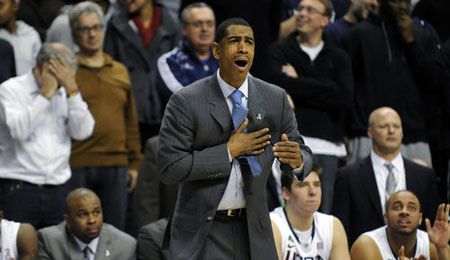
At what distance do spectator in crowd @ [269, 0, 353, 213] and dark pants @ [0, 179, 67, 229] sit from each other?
2169mm

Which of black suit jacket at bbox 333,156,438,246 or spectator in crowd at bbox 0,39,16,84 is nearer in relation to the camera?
black suit jacket at bbox 333,156,438,246

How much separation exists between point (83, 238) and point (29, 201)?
623 millimetres

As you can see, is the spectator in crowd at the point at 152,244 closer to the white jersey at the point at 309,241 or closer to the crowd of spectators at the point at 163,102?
the crowd of spectators at the point at 163,102

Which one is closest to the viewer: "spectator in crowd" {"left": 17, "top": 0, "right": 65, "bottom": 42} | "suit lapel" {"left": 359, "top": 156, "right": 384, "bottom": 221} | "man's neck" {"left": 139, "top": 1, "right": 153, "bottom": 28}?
"suit lapel" {"left": 359, "top": 156, "right": 384, "bottom": 221}

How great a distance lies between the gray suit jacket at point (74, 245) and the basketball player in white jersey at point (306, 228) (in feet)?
3.65

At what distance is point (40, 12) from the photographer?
449 inches

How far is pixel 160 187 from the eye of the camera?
9695mm

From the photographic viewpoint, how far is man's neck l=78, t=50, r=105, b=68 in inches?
397

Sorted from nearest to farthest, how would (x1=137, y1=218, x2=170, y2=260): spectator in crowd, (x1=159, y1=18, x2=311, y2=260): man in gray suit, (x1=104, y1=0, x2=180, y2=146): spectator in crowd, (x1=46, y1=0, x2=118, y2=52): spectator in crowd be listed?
(x1=159, y1=18, x2=311, y2=260): man in gray suit
(x1=137, y1=218, x2=170, y2=260): spectator in crowd
(x1=46, y1=0, x2=118, y2=52): spectator in crowd
(x1=104, y1=0, x2=180, y2=146): spectator in crowd

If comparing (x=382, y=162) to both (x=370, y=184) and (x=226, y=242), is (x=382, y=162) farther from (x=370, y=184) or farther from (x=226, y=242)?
(x=226, y=242)

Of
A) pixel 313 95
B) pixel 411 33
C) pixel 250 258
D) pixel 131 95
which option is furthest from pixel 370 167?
pixel 250 258

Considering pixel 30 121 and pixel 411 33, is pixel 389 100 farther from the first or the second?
pixel 30 121

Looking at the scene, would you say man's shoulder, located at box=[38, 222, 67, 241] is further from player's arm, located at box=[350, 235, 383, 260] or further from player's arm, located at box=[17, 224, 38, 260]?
player's arm, located at box=[350, 235, 383, 260]

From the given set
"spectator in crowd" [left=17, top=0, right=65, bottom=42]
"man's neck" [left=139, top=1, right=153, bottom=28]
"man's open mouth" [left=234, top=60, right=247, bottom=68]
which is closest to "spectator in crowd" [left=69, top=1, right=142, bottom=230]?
"man's neck" [left=139, top=1, right=153, bottom=28]
